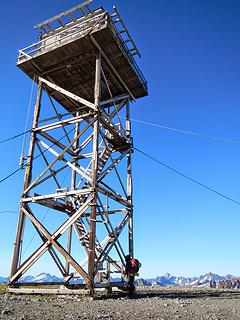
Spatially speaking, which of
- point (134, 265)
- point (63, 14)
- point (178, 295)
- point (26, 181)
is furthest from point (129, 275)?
point (63, 14)

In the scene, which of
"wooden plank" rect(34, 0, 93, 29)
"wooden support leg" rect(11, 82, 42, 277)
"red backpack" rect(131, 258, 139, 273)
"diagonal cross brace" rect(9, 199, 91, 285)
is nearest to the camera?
"diagonal cross brace" rect(9, 199, 91, 285)

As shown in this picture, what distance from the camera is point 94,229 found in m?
12.4

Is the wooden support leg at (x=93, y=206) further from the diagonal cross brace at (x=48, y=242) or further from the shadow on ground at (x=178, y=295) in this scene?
the shadow on ground at (x=178, y=295)

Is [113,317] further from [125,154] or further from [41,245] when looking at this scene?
[125,154]

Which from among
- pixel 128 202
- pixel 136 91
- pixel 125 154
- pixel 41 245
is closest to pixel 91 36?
pixel 136 91

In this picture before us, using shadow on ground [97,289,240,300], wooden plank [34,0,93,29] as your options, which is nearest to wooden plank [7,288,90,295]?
shadow on ground [97,289,240,300]

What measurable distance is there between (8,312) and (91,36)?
1405 cm

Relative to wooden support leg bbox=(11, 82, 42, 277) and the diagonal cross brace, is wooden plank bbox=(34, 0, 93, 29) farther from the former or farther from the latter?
the diagonal cross brace

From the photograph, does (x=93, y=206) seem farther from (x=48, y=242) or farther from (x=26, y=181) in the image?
(x=26, y=181)

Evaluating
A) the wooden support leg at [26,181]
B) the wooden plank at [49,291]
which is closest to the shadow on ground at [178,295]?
the wooden plank at [49,291]

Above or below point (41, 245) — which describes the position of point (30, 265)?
below

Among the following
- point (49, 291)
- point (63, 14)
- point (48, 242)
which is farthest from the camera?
point (63, 14)

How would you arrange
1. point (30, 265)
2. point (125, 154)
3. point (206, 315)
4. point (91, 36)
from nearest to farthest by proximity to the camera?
point (206, 315), point (30, 265), point (91, 36), point (125, 154)

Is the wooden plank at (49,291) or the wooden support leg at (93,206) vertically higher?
the wooden support leg at (93,206)
